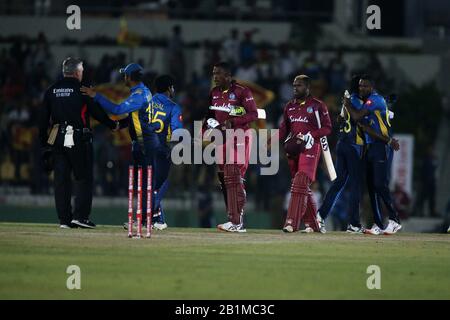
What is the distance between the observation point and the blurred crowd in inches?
1255

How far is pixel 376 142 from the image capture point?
21.4m

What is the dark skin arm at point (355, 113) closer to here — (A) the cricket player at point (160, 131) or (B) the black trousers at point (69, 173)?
(A) the cricket player at point (160, 131)

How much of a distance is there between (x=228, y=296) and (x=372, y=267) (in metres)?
2.62

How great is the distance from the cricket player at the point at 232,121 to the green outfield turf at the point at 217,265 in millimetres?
618

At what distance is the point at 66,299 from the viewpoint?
1459 cm

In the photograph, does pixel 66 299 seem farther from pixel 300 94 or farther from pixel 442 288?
pixel 300 94

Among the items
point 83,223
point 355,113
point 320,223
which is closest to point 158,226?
point 83,223

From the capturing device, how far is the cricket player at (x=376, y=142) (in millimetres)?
21281

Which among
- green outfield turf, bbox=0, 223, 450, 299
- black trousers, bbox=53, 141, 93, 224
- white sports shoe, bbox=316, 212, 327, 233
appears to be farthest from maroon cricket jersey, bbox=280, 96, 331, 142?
black trousers, bbox=53, 141, 93, 224

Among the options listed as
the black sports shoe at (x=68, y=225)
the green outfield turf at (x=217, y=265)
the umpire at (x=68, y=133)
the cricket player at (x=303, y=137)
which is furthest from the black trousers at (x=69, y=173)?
the cricket player at (x=303, y=137)

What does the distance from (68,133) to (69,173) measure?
0.67 metres

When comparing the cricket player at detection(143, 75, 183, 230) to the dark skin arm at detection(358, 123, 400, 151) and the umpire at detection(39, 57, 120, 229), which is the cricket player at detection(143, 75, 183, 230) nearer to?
the umpire at detection(39, 57, 120, 229)

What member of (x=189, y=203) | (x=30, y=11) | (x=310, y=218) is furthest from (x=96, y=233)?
(x=30, y=11)

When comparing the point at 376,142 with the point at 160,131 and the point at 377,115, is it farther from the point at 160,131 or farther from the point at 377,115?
the point at 160,131
